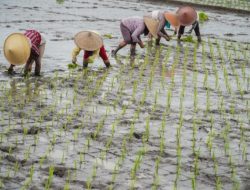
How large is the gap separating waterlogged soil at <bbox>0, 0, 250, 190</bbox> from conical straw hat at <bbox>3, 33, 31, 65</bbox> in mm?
324

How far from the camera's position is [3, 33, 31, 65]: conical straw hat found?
316 inches

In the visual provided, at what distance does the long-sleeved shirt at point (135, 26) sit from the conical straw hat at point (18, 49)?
309 cm

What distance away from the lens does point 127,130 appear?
6.20m

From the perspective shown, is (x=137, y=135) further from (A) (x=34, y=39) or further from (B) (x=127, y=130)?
(A) (x=34, y=39)

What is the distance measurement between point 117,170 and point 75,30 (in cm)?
984

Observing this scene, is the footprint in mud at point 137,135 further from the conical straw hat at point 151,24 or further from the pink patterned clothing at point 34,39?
the conical straw hat at point 151,24

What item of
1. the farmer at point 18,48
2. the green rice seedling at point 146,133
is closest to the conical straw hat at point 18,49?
the farmer at point 18,48

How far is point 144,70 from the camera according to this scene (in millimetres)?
9812

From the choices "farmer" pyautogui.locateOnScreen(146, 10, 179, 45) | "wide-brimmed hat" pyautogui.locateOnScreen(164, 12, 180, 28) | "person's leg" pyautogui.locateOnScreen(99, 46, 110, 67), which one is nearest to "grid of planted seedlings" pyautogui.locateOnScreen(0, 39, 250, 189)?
"person's leg" pyautogui.locateOnScreen(99, 46, 110, 67)

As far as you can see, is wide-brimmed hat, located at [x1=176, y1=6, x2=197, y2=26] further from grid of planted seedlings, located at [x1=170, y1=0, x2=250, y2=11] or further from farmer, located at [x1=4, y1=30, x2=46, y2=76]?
grid of planted seedlings, located at [x1=170, y1=0, x2=250, y2=11]

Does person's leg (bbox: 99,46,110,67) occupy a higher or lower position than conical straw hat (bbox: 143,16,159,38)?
lower

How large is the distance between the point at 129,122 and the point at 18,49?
2342 millimetres

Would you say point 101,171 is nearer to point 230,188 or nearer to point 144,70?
point 230,188

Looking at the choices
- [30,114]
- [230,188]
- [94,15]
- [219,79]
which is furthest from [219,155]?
[94,15]
